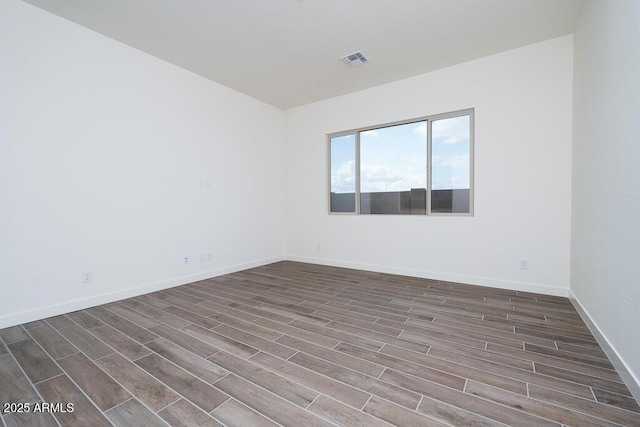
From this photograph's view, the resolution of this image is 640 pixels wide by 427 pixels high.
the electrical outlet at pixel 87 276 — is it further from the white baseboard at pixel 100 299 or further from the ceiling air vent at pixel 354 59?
the ceiling air vent at pixel 354 59

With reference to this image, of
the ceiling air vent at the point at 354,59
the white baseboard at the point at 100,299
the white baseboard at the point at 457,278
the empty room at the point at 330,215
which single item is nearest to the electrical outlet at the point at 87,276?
the empty room at the point at 330,215

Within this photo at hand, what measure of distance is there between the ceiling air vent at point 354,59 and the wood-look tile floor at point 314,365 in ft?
9.57

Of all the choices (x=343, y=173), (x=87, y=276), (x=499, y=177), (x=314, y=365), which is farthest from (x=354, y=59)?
(x=87, y=276)

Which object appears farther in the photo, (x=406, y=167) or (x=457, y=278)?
(x=406, y=167)

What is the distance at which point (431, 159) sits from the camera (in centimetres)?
394

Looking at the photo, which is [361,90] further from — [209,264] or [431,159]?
[209,264]

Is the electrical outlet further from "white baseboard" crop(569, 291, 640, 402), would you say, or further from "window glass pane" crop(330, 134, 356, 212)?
"white baseboard" crop(569, 291, 640, 402)

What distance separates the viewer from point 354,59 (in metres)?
3.48

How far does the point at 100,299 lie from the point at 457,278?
418cm

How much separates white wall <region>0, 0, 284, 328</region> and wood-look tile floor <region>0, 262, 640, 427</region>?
0.42m

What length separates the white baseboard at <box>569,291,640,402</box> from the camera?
146cm

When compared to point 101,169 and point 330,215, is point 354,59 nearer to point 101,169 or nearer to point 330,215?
point 330,215

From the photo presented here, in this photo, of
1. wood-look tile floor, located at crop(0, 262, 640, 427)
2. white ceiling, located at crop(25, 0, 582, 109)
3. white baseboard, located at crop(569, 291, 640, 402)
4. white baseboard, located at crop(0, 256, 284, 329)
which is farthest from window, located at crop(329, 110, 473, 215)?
white baseboard, located at crop(0, 256, 284, 329)

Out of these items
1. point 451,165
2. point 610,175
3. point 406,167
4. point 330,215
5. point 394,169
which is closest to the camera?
point 610,175
